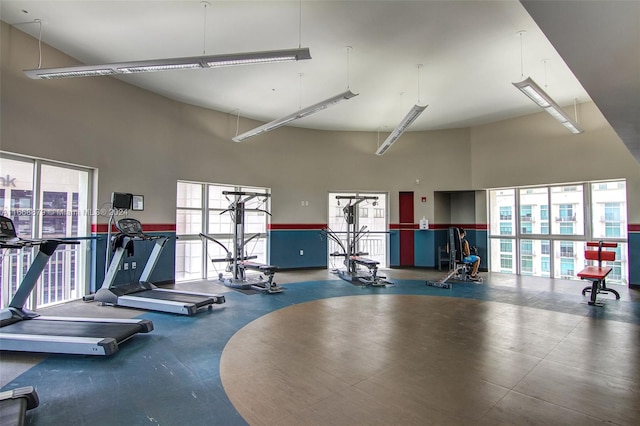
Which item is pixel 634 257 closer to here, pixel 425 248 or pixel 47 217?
pixel 425 248

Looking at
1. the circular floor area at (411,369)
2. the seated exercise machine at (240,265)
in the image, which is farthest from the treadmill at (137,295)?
Answer: the seated exercise machine at (240,265)

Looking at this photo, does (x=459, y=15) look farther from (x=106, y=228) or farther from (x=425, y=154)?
(x=106, y=228)

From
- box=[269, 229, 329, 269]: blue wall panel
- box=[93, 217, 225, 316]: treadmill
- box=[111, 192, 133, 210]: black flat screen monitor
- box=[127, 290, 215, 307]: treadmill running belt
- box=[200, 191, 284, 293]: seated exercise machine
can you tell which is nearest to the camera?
box=[93, 217, 225, 316]: treadmill

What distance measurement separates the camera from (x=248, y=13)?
12.4ft

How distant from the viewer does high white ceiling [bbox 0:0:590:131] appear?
3736 millimetres

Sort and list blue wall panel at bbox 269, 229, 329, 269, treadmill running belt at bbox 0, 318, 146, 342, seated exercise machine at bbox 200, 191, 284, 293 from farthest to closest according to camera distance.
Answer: blue wall panel at bbox 269, 229, 329, 269
seated exercise machine at bbox 200, 191, 284, 293
treadmill running belt at bbox 0, 318, 146, 342

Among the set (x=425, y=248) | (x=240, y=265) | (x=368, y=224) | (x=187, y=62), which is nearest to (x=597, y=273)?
(x=425, y=248)

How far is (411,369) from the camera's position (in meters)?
2.84

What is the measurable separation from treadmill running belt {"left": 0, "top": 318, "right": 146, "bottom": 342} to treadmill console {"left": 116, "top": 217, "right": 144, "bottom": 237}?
1.62 m

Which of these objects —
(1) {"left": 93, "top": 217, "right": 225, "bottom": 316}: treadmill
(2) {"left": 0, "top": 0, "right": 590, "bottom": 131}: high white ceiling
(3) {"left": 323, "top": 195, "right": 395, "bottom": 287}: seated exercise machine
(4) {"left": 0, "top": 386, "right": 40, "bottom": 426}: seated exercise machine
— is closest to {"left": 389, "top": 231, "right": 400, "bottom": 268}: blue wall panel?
(3) {"left": 323, "top": 195, "right": 395, "bottom": 287}: seated exercise machine

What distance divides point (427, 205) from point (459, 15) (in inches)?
223

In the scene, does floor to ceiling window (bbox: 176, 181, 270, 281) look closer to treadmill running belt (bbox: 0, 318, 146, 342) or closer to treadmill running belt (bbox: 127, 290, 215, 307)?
treadmill running belt (bbox: 127, 290, 215, 307)

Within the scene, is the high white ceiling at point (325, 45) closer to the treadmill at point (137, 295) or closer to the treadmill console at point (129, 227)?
the treadmill console at point (129, 227)

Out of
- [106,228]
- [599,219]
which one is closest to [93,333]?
[106,228]
